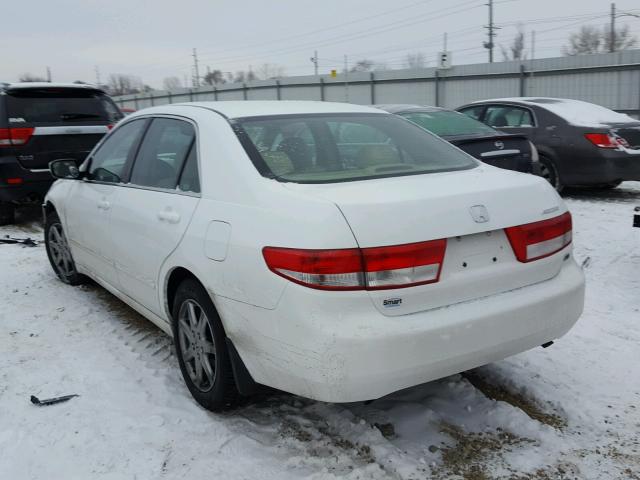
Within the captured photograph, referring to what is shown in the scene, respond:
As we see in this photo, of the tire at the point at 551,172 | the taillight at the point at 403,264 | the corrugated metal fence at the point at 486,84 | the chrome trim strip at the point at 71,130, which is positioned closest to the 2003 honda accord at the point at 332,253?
the taillight at the point at 403,264

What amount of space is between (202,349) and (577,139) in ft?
23.2

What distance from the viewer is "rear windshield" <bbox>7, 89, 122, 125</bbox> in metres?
7.74

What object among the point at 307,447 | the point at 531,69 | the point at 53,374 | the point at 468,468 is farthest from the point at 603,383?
the point at 531,69

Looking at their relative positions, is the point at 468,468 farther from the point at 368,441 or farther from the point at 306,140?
the point at 306,140

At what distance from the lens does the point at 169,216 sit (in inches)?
129

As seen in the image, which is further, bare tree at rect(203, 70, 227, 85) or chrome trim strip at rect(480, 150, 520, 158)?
bare tree at rect(203, 70, 227, 85)

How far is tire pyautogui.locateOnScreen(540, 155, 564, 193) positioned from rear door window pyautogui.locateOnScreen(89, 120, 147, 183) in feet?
20.9

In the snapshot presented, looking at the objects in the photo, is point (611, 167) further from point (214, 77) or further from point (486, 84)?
point (214, 77)

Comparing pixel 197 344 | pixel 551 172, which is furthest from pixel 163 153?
pixel 551 172

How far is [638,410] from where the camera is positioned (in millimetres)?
3129

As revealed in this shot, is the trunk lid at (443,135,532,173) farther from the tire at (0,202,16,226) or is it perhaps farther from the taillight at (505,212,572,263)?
the tire at (0,202,16,226)

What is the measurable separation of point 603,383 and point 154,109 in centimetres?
321

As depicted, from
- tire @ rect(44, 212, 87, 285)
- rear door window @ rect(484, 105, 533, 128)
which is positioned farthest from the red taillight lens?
tire @ rect(44, 212, 87, 285)

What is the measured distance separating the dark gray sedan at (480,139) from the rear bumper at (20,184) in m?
4.55
